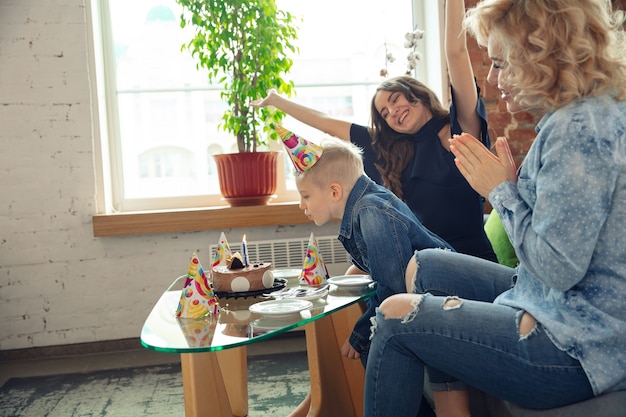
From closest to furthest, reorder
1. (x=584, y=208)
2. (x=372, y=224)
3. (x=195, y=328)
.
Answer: (x=584, y=208) < (x=195, y=328) < (x=372, y=224)

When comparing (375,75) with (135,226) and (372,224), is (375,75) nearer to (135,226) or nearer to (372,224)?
(135,226)

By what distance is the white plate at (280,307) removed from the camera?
1552 mm

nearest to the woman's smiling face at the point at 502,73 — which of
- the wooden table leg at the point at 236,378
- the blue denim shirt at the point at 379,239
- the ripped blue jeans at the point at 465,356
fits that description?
the ripped blue jeans at the point at 465,356

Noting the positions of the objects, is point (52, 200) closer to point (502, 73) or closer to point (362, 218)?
point (362, 218)

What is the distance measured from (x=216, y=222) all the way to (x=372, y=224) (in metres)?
1.54

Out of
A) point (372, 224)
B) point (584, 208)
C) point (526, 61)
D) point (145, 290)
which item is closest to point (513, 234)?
point (584, 208)

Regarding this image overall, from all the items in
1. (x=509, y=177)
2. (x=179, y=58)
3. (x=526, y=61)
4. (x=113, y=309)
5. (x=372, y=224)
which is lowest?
(x=113, y=309)

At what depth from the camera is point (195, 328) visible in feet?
5.06

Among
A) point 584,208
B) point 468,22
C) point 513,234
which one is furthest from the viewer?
point 468,22

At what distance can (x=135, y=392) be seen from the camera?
258 centimetres

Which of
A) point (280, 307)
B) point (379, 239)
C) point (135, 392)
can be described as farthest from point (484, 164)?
point (135, 392)

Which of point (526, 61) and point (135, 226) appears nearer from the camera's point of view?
point (526, 61)

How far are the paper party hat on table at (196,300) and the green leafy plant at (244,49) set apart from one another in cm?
159

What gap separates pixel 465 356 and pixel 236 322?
1.90 ft
